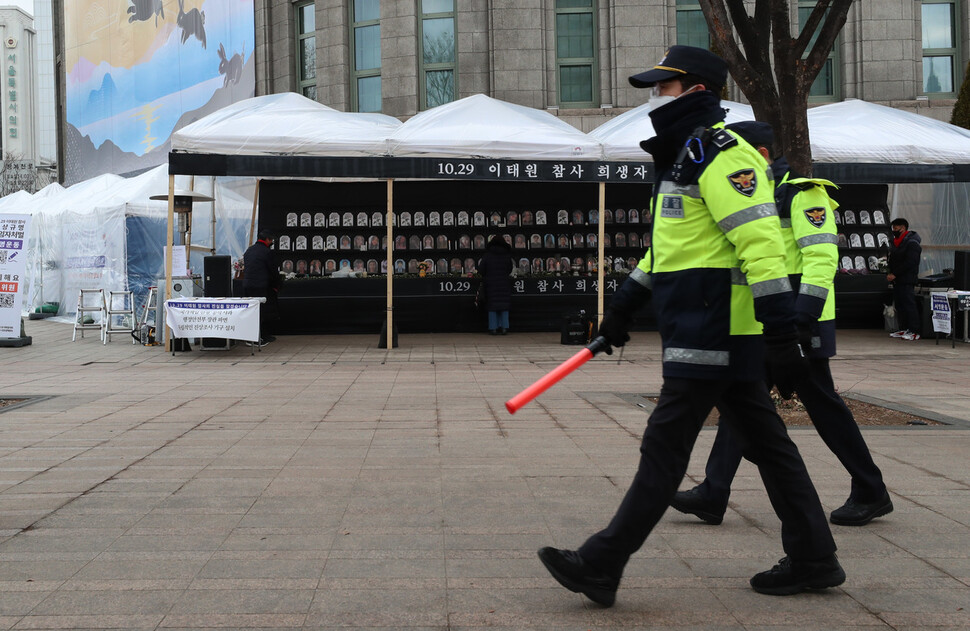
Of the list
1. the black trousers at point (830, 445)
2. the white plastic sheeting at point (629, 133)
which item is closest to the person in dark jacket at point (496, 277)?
the white plastic sheeting at point (629, 133)

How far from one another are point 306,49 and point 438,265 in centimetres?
743

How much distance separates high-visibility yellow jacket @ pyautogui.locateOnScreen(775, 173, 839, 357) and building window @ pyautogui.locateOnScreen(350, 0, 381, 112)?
1738cm

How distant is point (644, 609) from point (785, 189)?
2337mm

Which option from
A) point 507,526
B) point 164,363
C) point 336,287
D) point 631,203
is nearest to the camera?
point 507,526

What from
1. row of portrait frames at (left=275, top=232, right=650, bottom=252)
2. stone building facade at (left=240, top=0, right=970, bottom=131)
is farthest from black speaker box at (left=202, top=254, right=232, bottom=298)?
stone building facade at (left=240, top=0, right=970, bottom=131)

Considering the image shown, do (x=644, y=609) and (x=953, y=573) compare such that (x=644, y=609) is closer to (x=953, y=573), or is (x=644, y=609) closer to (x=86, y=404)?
(x=953, y=573)

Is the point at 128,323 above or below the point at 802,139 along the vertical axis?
below

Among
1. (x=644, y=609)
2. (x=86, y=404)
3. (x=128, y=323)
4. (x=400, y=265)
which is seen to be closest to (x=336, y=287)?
(x=400, y=265)

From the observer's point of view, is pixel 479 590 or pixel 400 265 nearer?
pixel 479 590

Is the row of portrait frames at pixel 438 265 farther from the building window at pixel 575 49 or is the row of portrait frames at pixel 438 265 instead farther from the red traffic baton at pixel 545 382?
the red traffic baton at pixel 545 382

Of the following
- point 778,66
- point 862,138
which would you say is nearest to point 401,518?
point 778,66

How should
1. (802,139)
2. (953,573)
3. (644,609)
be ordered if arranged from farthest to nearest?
(802,139) → (953,573) → (644,609)

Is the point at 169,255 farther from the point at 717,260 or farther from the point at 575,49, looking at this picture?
the point at 717,260

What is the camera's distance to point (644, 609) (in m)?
3.34
